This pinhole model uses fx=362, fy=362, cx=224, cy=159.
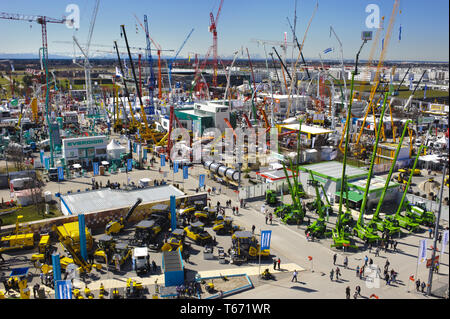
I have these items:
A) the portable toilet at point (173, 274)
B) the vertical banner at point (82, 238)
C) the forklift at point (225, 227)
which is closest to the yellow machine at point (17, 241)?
the vertical banner at point (82, 238)

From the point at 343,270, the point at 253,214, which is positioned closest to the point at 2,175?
the point at 253,214

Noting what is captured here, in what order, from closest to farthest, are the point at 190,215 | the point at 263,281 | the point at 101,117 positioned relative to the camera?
the point at 263,281
the point at 190,215
the point at 101,117

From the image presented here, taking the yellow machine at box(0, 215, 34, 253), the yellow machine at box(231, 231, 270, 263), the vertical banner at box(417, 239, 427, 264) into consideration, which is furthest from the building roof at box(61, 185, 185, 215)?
the vertical banner at box(417, 239, 427, 264)

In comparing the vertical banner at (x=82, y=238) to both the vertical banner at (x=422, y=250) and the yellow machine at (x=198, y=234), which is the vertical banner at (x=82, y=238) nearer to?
the yellow machine at (x=198, y=234)

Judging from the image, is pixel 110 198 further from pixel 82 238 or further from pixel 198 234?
pixel 198 234

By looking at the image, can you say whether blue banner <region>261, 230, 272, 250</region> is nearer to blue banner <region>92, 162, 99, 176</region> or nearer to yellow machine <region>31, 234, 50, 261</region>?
yellow machine <region>31, 234, 50, 261</region>
